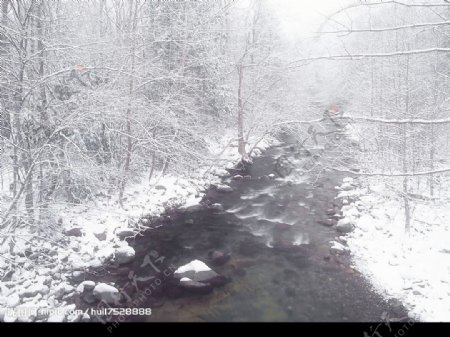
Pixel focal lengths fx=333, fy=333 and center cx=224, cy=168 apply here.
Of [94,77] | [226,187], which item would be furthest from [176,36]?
[226,187]

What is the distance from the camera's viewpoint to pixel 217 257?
33.1ft

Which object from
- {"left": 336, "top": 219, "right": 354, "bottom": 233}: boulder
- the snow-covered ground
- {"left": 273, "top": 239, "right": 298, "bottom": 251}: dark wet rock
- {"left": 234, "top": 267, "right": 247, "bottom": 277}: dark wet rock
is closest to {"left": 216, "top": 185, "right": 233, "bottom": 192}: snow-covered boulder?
{"left": 273, "top": 239, "right": 298, "bottom": 251}: dark wet rock

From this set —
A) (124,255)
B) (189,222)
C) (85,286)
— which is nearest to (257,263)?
(189,222)

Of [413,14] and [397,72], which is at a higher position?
[413,14]

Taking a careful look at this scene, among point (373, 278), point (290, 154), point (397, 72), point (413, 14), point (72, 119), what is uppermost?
point (413, 14)

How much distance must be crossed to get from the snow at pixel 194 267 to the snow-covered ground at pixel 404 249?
4519 mm

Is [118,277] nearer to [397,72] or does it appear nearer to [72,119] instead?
[72,119]

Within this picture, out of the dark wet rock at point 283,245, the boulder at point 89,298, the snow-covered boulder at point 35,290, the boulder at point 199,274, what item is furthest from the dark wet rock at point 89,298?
the dark wet rock at point 283,245

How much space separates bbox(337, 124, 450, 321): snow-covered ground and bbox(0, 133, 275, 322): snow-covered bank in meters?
6.76

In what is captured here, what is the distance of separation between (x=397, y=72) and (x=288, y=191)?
22.8 ft

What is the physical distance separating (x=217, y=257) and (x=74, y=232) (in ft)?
15.3

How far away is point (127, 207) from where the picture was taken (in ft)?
42.5

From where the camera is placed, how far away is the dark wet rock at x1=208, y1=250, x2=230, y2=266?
A: 9.85m

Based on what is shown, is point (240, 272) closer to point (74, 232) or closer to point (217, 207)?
point (217, 207)
